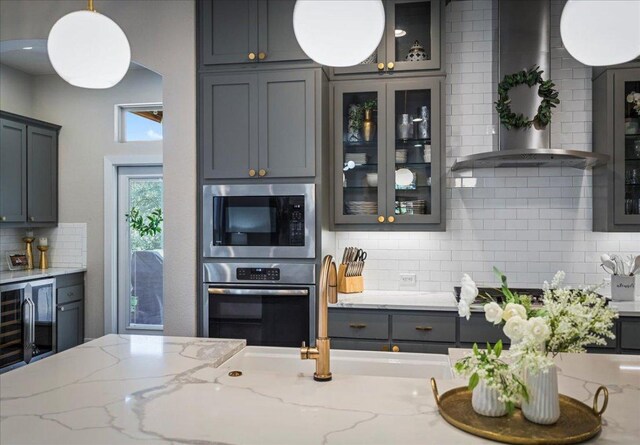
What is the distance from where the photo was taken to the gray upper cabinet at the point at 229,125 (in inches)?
130

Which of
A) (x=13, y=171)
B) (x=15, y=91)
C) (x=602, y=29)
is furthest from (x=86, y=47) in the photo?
(x=15, y=91)

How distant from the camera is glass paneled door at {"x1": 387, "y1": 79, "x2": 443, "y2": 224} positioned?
339 centimetres

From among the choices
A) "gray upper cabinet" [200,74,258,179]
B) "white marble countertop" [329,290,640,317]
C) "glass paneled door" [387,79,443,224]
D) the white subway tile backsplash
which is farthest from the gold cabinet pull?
A: the white subway tile backsplash

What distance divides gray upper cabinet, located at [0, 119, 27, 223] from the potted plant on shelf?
183 inches

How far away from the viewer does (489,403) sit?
1.27 meters

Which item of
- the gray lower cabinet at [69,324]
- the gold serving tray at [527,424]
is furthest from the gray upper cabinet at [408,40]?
the gray lower cabinet at [69,324]

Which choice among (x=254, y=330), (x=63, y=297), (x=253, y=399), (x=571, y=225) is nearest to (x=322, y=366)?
(x=253, y=399)

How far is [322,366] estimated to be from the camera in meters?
1.60

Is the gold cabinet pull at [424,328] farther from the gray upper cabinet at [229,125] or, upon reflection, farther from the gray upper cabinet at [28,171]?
the gray upper cabinet at [28,171]

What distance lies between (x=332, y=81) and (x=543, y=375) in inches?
107

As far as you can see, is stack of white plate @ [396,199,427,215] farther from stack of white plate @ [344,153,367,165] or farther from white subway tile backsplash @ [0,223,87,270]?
white subway tile backsplash @ [0,223,87,270]

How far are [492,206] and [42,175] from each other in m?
4.30

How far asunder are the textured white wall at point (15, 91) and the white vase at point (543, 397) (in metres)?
5.42

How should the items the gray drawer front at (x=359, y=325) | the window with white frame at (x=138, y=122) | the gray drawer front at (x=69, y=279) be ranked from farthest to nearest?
1. the window with white frame at (x=138, y=122)
2. the gray drawer front at (x=69, y=279)
3. the gray drawer front at (x=359, y=325)
